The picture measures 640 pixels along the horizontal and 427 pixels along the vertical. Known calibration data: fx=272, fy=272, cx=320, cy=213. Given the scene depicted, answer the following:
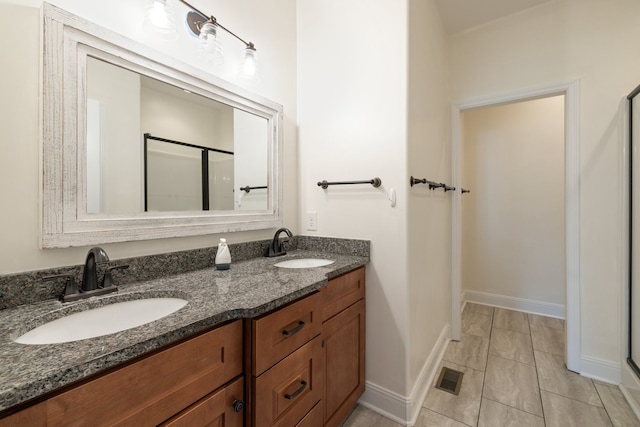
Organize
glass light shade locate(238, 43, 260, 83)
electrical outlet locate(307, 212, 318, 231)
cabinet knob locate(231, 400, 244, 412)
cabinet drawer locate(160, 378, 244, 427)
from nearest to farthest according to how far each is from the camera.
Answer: cabinet drawer locate(160, 378, 244, 427) < cabinet knob locate(231, 400, 244, 412) < glass light shade locate(238, 43, 260, 83) < electrical outlet locate(307, 212, 318, 231)

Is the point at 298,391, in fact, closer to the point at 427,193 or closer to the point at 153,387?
the point at 153,387

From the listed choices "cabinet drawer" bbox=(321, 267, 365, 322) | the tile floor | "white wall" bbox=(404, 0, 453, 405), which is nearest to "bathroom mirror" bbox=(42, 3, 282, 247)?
"cabinet drawer" bbox=(321, 267, 365, 322)

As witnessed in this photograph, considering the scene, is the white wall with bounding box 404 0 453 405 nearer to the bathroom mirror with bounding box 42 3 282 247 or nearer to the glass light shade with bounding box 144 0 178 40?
the bathroom mirror with bounding box 42 3 282 247

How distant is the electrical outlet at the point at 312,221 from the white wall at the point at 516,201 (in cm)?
201

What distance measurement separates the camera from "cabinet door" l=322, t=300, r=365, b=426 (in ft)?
4.17

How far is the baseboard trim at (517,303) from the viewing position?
282cm

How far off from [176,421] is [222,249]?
2.41ft

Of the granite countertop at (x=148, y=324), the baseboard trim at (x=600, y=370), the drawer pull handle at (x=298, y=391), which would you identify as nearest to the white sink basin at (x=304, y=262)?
the granite countertop at (x=148, y=324)

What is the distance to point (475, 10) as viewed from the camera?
2.17m

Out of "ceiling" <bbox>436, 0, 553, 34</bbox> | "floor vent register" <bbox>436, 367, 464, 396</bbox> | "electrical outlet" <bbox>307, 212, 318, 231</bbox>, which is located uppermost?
"ceiling" <bbox>436, 0, 553, 34</bbox>

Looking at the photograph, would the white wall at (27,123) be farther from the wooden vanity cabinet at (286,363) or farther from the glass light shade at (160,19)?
the wooden vanity cabinet at (286,363)

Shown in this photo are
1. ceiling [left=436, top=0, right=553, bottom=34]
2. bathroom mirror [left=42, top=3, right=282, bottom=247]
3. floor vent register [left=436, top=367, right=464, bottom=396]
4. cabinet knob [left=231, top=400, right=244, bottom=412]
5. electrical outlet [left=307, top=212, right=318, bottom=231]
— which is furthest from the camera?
ceiling [left=436, top=0, right=553, bottom=34]

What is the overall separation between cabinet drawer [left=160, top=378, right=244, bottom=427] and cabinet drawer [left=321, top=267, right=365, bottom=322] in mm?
495

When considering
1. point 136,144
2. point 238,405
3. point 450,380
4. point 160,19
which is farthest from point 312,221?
point 450,380
